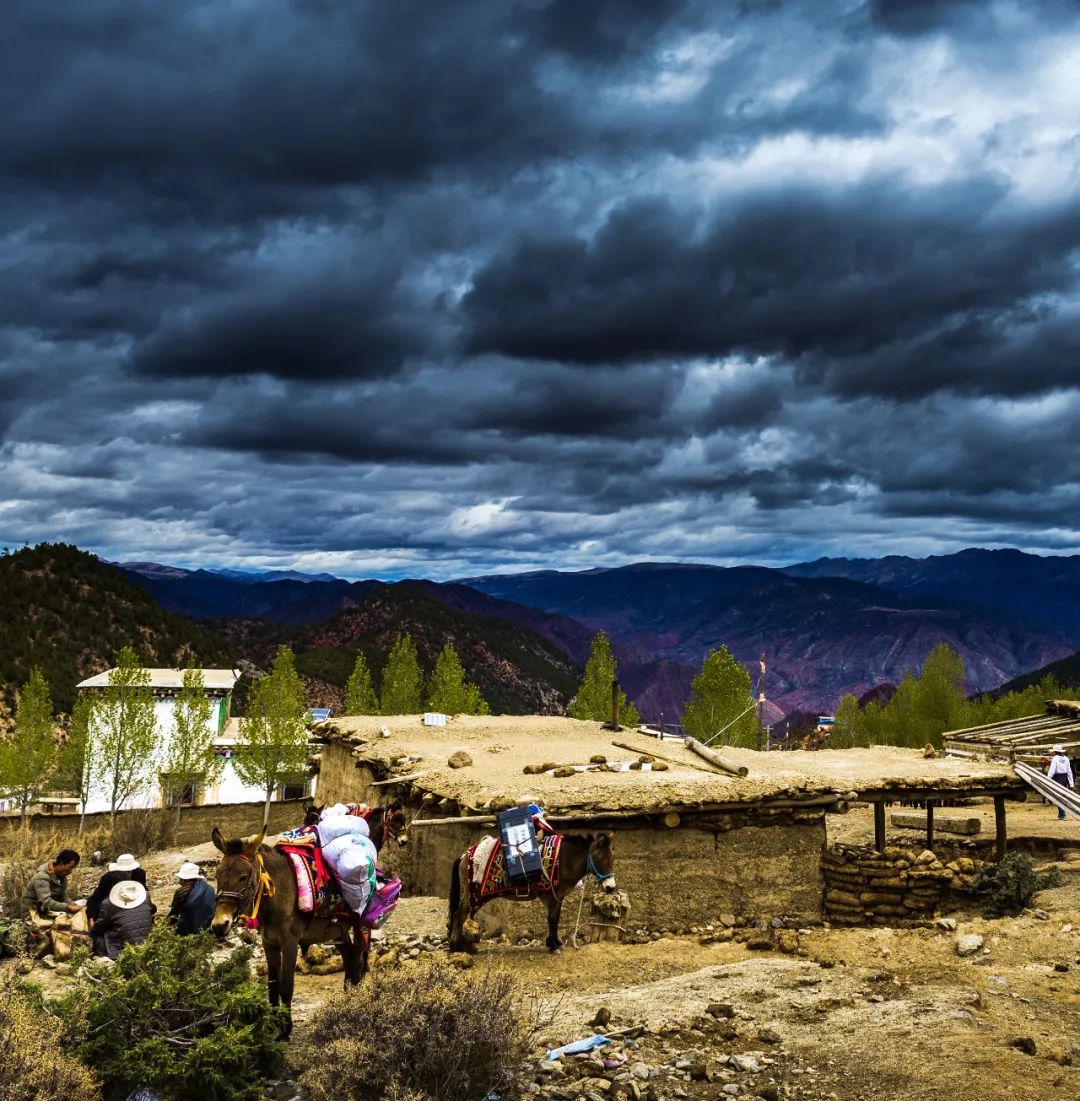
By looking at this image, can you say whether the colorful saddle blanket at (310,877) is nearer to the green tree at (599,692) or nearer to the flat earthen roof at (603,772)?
the flat earthen roof at (603,772)

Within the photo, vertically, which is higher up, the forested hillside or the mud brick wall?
the forested hillside

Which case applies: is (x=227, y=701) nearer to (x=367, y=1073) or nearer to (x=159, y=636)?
(x=159, y=636)

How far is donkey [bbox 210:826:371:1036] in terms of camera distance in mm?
9234

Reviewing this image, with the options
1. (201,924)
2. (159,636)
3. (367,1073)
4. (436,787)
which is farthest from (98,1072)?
(159,636)

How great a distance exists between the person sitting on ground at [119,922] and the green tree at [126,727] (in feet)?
126

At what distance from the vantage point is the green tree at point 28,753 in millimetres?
50156

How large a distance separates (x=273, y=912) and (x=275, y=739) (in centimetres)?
4121

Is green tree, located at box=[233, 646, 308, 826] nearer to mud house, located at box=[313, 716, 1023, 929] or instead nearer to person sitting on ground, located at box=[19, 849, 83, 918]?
mud house, located at box=[313, 716, 1023, 929]

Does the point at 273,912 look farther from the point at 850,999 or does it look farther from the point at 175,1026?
the point at 850,999

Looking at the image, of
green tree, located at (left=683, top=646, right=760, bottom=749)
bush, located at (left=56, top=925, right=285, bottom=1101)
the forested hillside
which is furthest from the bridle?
the forested hillside

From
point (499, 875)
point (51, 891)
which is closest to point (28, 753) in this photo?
point (51, 891)

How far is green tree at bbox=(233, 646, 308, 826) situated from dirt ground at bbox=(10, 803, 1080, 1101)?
113 feet

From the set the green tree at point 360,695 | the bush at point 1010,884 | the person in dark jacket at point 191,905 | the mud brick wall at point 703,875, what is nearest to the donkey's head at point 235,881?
the person in dark jacket at point 191,905

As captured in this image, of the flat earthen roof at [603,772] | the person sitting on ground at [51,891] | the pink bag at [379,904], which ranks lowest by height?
the person sitting on ground at [51,891]
